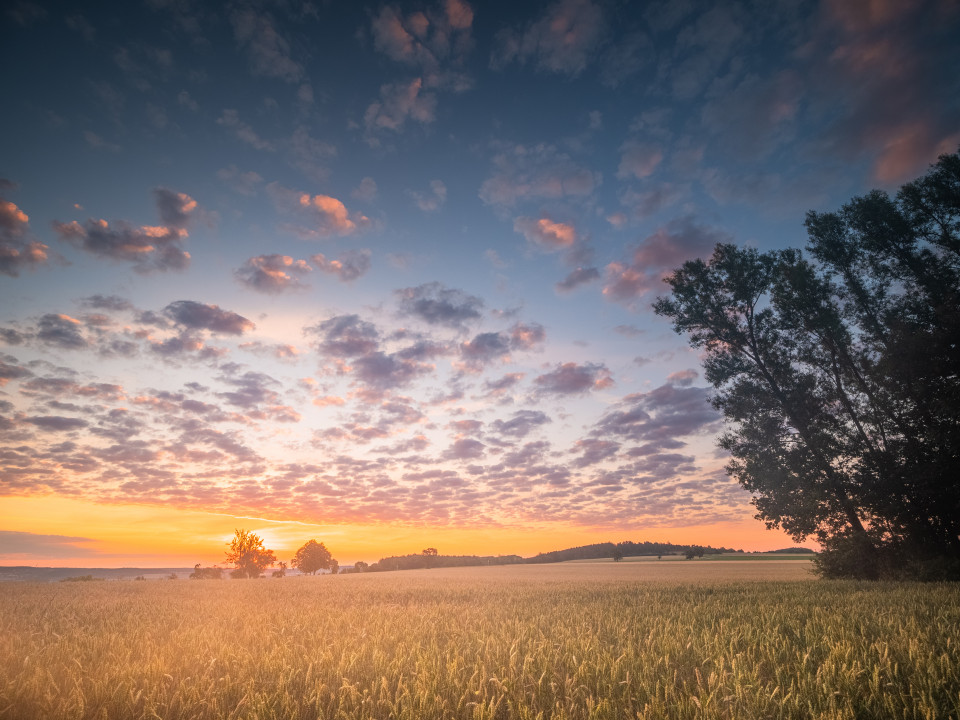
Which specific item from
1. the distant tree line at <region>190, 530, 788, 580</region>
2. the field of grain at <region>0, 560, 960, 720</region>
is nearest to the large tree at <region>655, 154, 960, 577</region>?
the field of grain at <region>0, 560, 960, 720</region>

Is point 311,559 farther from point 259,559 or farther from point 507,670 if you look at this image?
point 507,670

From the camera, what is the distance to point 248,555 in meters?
80.9

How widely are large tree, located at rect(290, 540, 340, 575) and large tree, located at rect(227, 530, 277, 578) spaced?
6353 millimetres

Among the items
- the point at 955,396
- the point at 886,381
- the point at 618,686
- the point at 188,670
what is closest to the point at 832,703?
the point at 618,686

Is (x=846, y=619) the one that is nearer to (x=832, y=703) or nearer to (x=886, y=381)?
(x=832, y=703)

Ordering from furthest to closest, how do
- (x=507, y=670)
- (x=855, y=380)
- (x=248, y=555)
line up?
1. (x=248, y=555)
2. (x=855, y=380)
3. (x=507, y=670)

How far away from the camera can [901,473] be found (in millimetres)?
17219

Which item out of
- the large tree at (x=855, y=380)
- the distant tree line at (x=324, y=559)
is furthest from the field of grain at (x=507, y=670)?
the distant tree line at (x=324, y=559)

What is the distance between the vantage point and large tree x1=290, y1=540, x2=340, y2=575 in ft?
290

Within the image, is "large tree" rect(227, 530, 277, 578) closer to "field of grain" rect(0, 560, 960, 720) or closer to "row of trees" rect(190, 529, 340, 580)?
"row of trees" rect(190, 529, 340, 580)

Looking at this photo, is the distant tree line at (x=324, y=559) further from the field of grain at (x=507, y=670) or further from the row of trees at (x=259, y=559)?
the field of grain at (x=507, y=670)

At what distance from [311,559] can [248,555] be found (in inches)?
486

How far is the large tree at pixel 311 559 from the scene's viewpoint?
88.4 metres

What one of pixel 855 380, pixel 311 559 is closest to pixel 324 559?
pixel 311 559
